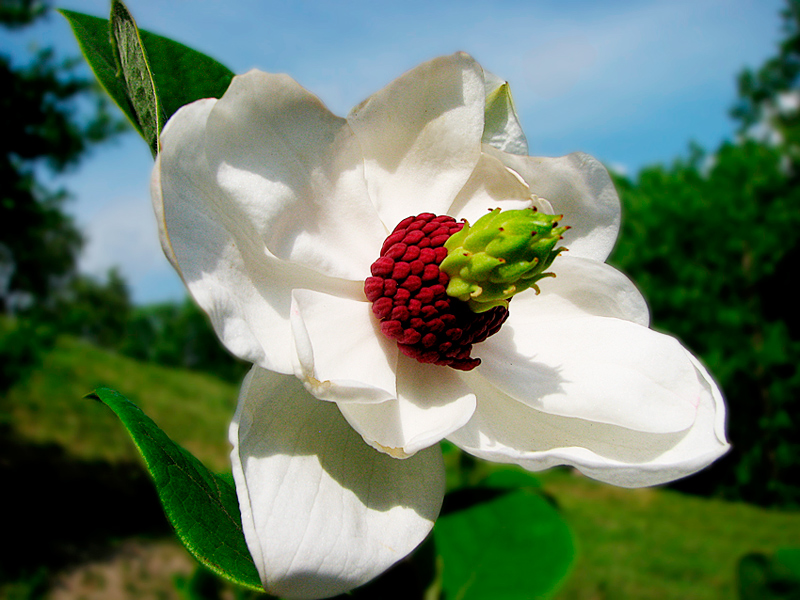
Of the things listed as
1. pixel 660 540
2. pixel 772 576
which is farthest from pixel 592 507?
pixel 772 576

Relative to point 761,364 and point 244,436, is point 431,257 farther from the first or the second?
point 761,364

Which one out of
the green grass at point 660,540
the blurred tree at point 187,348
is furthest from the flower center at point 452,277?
the blurred tree at point 187,348

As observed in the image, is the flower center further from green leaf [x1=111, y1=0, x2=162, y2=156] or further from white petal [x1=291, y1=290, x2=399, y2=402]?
green leaf [x1=111, y1=0, x2=162, y2=156]

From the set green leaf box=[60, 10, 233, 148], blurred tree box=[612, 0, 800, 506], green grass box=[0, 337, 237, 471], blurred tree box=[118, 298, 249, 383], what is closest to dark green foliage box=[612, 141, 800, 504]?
blurred tree box=[612, 0, 800, 506]

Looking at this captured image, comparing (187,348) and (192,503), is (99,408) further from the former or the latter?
(192,503)

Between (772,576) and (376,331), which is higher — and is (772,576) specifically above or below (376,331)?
below

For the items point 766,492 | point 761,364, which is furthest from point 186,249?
point 766,492

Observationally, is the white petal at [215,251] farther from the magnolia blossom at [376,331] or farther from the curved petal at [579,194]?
the curved petal at [579,194]
